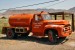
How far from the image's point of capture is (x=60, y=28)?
55.3ft

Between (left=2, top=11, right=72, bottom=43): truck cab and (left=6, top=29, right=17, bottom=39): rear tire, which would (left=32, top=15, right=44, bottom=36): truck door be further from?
(left=6, top=29, right=17, bottom=39): rear tire

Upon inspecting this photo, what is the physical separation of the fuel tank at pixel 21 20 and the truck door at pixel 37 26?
1.76ft

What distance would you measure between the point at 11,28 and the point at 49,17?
12.4ft

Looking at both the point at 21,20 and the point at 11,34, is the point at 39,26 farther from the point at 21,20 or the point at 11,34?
the point at 11,34

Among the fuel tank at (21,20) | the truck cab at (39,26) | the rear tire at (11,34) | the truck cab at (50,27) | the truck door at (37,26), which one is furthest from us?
the rear tire at (11,34)

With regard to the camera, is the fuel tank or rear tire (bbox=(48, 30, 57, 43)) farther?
the fuel tank

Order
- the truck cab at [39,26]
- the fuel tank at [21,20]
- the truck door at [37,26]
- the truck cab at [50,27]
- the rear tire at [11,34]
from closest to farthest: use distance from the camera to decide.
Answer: the truck cab at [50,27] → the truck cab at [39,26] → the truck door at [37,26] → the fuel tank at [21,20] → the rear tire at [11,34]

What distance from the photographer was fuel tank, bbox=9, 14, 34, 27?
19547 mm

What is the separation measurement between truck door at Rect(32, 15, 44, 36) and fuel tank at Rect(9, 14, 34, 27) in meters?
0.54

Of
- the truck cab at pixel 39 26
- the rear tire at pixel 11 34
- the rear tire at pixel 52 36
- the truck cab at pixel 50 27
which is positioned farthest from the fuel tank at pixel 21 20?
the rear tire at pixel 52 36

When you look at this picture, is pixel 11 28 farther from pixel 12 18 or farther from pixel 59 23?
pixel 59 23

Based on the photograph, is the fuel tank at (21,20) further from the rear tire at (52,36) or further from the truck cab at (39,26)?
the rear tire at (52,36)

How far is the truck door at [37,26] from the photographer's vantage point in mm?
18562

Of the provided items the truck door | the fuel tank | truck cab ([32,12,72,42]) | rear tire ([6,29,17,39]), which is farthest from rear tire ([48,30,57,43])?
rear tire ([6,29,17,39])
